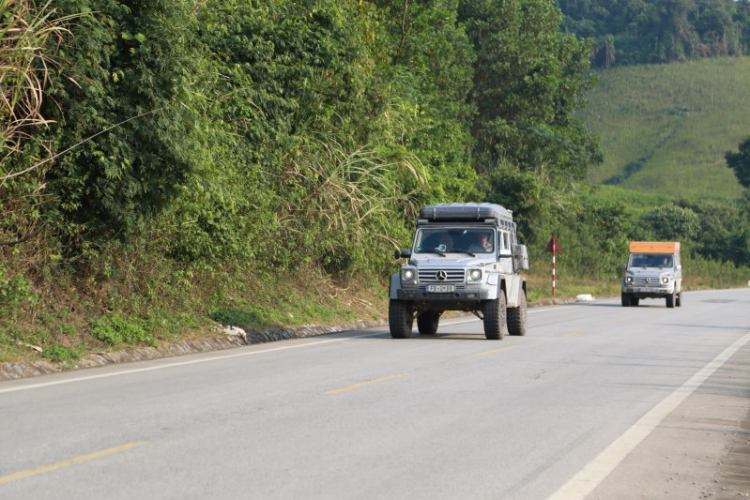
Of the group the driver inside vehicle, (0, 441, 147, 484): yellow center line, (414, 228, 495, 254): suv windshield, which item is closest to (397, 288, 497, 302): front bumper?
(414, 228, 495, 254): suv windshield

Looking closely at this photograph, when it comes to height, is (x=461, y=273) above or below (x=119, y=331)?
above

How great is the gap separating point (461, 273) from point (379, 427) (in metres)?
10.3

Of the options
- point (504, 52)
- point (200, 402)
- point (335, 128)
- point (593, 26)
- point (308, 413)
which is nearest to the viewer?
point (308, 413)

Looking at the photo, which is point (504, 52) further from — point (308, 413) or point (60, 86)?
point (308, 413)

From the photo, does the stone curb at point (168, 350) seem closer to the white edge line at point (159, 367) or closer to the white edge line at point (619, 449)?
the white edge line at point (159, 367)

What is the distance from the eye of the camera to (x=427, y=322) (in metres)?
20.9

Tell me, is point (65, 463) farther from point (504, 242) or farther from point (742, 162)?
point (742, 162)

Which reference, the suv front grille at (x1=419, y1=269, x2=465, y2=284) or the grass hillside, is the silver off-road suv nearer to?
the suv front grille at (x1=419, y1=269, x2=465, y2=284)

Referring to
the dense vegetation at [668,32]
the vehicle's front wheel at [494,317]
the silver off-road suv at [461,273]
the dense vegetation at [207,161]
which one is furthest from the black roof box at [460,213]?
the dense vegetation at [668,32]

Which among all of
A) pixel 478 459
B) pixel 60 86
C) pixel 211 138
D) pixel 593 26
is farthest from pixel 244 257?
pixel 593 26

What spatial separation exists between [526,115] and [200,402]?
42.2 metres

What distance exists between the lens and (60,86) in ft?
46.8

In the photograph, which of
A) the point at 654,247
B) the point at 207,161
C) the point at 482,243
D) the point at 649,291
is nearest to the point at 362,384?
the point at 207,161

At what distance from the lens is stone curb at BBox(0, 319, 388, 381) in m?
13.0
